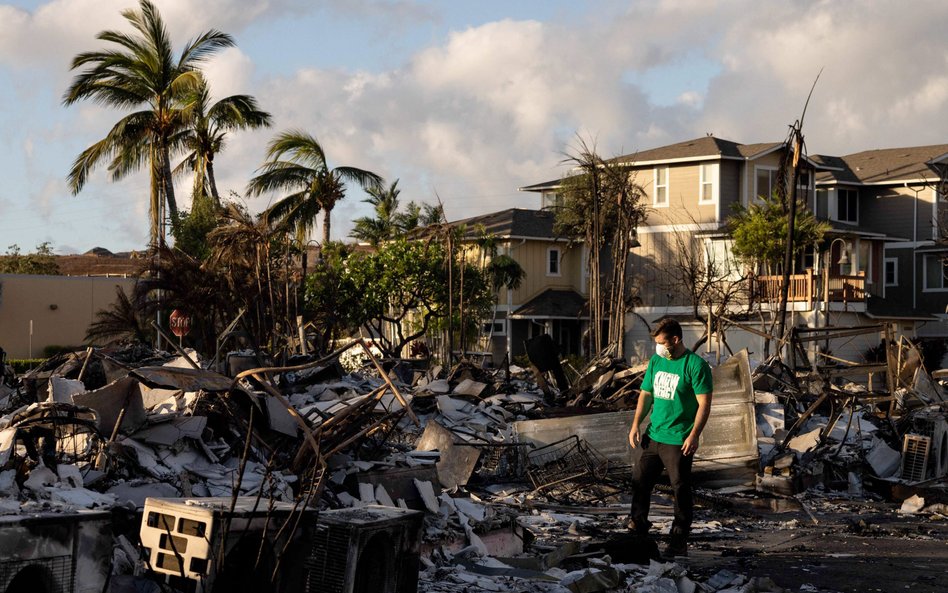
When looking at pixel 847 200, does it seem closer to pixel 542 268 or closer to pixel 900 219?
pixel 900 219

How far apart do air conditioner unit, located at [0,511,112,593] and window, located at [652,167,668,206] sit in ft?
130

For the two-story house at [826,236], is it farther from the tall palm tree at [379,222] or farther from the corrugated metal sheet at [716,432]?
the corrugated metal sheet at [716,432]

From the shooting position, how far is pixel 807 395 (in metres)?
16.0

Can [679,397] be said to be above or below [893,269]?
below

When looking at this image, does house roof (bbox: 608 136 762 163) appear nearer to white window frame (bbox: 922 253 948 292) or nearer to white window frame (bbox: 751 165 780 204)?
white window frame (bbox: 751 165 780 204)

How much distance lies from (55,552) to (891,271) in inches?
1820

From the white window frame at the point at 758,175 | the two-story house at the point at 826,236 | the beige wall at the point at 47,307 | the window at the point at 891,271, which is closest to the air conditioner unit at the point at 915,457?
the two-story house at the point at 826,236

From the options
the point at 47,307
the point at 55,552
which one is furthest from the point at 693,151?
the point at 55,552

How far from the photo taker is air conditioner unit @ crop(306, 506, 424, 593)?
5.28m

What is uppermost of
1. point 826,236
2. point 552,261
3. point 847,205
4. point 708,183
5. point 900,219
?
point 708,183

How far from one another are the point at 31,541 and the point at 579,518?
618cm

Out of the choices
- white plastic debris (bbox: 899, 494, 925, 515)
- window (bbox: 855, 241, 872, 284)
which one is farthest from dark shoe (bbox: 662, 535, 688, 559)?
window (bbox: 855, 241, 872, 284)

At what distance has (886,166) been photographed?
47.2 meters

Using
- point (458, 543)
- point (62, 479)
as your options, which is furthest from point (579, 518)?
point (62, 479)
